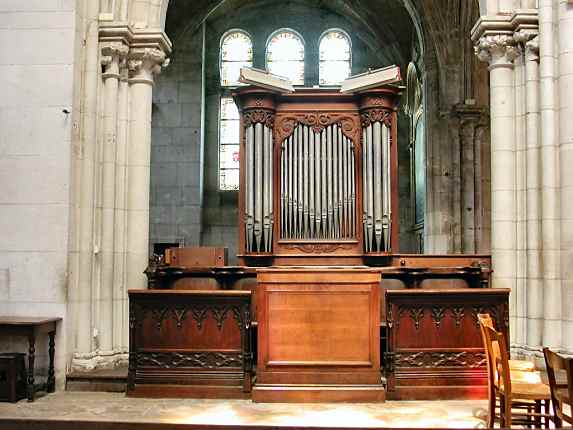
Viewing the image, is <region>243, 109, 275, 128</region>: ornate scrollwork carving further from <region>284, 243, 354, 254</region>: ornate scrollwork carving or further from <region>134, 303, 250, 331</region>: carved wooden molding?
<region>134, 303, 250, 331</region>: carved wooden molding

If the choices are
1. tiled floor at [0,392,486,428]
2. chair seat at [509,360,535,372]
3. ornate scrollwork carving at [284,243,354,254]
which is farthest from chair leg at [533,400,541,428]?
ornate scrollwork carving at [284,243,354,254]

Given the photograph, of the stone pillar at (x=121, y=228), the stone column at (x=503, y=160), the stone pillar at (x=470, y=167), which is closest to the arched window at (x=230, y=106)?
the stone pillar at (x=470, y=167)

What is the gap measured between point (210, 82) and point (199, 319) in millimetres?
12387

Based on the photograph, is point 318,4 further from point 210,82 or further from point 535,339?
point 535,339

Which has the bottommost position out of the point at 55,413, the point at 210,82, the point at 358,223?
the point at 55,413

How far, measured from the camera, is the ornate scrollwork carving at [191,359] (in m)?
7.48

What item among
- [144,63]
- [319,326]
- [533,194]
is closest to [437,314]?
[319,326]

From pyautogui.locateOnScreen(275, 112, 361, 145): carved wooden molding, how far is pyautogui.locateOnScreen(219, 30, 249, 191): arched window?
9.28 meters

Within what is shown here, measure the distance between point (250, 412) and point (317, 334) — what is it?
39.4 inches

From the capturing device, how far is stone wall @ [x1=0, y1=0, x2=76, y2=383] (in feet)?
26.0

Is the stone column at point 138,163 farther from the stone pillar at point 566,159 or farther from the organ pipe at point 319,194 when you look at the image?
the stone pillar at point 566,159

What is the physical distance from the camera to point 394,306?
753cm

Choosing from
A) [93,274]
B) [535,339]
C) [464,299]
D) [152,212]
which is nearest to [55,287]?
[93,274]

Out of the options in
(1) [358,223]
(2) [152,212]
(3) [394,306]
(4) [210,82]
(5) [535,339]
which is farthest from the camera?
(4) [210,82]
